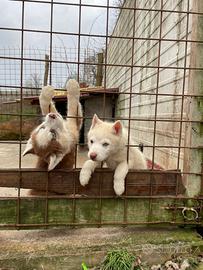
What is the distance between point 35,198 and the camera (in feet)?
12.1

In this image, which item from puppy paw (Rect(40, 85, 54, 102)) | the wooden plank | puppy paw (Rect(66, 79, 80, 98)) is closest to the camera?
the wooden plank

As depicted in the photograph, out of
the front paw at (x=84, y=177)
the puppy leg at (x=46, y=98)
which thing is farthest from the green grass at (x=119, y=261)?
the puppy leg at (x=46, y=98)

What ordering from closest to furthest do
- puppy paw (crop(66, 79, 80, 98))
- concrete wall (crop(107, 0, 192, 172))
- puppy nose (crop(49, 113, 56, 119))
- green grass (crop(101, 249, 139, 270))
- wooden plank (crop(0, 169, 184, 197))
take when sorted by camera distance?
green grass (crop(101, 249, 139, 270)) → puppy nose (crop(49, 113, 56, 119)) → wooden plank (crop(0, 169, 184, 197)) → puppy paw (crop(66, 79, 80, 98)) → concrete wall (crop(107, 0, 192, 172))

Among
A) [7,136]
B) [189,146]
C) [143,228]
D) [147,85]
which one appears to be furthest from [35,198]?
[7,136]

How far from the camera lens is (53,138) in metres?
3.64

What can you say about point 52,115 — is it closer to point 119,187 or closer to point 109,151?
point 109,151

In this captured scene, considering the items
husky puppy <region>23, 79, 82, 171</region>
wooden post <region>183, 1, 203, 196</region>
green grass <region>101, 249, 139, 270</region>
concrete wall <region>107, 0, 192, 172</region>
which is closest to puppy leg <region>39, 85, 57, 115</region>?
husky puppy <region>23, 79, 82, 171</region>

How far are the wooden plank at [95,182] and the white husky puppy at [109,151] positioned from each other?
4.1 inches

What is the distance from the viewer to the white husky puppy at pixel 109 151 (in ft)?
12.0

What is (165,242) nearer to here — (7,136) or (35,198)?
(35,198)

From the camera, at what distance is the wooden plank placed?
367cm

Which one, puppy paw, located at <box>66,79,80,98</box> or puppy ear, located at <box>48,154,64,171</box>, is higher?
puppy paw, located at <box>66,79,80,98</box>

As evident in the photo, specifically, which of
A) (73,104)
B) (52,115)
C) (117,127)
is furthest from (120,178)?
(73,104)

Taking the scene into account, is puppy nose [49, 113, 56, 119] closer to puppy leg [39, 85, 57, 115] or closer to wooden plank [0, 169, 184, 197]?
puppy leg [39, 85, 57, 115]
